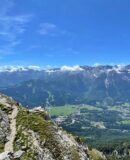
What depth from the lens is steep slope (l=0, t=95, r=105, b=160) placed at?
7294 centimetres

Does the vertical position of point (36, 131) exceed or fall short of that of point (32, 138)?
it exceeds it

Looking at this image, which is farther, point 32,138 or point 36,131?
point 36,131

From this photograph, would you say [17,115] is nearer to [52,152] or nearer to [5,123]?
[5,123]

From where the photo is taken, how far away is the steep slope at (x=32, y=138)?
239 ft

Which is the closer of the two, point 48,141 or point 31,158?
point 31,158

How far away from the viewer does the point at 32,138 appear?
76312mm

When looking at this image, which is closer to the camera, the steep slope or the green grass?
the steep slope

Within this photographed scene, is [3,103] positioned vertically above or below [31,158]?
above

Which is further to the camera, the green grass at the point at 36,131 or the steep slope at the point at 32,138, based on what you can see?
the green grass at the point at 36,131

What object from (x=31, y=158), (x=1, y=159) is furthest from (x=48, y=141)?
(x=1, y=159)

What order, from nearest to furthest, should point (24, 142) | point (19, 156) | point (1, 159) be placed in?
point (1, 159) < point (19, 156) < point (24, 142)

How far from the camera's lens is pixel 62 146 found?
78625 millimetres

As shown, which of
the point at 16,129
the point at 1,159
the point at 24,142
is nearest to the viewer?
the point at 1,159

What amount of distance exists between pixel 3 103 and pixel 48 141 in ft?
63.4
